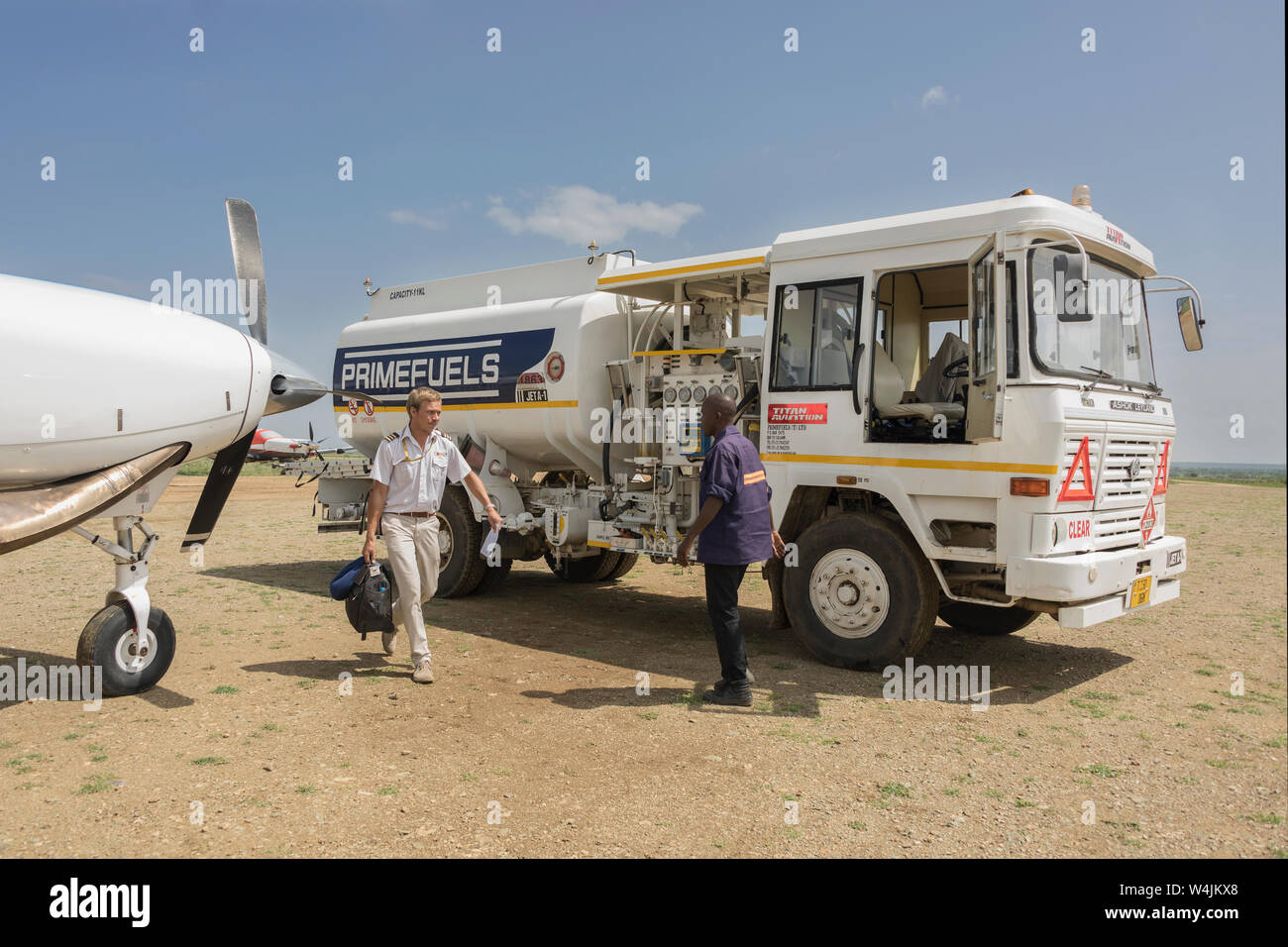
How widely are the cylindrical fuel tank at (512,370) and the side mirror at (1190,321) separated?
4.79 meters

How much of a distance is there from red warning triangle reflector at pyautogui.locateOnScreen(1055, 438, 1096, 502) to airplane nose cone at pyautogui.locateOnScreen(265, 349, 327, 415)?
562 cm

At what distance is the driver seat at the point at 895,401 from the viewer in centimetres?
651

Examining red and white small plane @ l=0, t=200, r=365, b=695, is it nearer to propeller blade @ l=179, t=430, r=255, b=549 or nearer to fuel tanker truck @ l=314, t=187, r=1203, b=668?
propeller blade @ l=179, t=430, r=255, b=549

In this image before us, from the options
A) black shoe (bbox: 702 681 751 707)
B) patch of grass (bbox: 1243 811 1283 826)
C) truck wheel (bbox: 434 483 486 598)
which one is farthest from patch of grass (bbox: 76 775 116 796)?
patch of grass (bbox: 1243 811 1283 826)

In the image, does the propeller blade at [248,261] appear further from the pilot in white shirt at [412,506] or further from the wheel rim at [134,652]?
the wheel rim at [134,652]

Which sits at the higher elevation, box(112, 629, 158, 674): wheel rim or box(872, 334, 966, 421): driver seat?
box(872, 334, 966, 421): driver seat

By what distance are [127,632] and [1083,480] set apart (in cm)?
660

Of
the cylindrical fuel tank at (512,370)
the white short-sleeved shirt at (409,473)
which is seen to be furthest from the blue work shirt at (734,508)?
the cylindrical fuel tank at (512,370)

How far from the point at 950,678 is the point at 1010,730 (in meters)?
0.88

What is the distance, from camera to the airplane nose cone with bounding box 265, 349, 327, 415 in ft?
22.7

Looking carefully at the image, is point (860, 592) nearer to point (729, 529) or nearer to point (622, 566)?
point (729, 529)

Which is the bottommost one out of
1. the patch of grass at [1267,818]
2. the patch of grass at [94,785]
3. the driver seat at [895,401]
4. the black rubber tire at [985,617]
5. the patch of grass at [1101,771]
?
the patch of grass at [1267,818]

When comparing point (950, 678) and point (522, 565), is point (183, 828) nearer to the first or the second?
point (950, 678)

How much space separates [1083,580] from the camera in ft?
19.5
